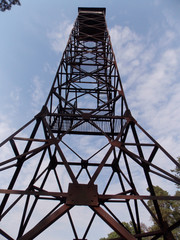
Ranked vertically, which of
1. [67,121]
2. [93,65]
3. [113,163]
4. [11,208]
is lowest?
[11,208]

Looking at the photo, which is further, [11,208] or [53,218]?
[11,208]

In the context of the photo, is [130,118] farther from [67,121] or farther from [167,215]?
[167,215]

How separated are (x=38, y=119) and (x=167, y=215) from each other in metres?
22.1

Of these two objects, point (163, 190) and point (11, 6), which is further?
point (163, 190)

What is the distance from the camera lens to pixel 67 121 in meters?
7.24

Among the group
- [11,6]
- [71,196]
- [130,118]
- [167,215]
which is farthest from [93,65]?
[167,215]

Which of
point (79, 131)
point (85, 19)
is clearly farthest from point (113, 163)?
point (85, 19)

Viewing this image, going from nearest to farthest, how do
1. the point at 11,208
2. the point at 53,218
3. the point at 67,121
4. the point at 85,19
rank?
the point at 53,218 → the point at 11,208 → the point at 67,121 → the point at 85,19

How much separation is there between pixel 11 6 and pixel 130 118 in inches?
266

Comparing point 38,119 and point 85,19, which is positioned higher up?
point 85,19

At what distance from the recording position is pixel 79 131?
6961 millimetres

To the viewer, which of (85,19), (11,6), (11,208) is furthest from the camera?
(85,19)

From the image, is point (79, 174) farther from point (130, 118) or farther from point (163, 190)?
point (163, 190)

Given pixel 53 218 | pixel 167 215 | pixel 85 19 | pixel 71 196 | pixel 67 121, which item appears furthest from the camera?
pixel 167 215
